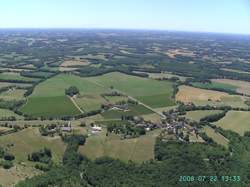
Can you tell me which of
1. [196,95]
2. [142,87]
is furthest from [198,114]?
[142,87]

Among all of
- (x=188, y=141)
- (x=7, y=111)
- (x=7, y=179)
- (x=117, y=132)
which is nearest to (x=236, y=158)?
(x=188, y=141)

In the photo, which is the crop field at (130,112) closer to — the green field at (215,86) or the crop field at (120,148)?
the crop field at (120,148)

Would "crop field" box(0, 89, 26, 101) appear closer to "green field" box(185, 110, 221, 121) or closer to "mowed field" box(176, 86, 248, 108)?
"mowed field" box(176, 86, 248, 108)

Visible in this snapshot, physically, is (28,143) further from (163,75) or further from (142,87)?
(163,75)

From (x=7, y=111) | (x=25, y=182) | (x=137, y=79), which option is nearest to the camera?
(x=25, y=182)

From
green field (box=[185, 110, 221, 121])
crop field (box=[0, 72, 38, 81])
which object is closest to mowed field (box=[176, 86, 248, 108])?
green field (box=[185, 110, 221, 121])

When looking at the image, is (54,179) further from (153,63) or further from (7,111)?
(153,63)
